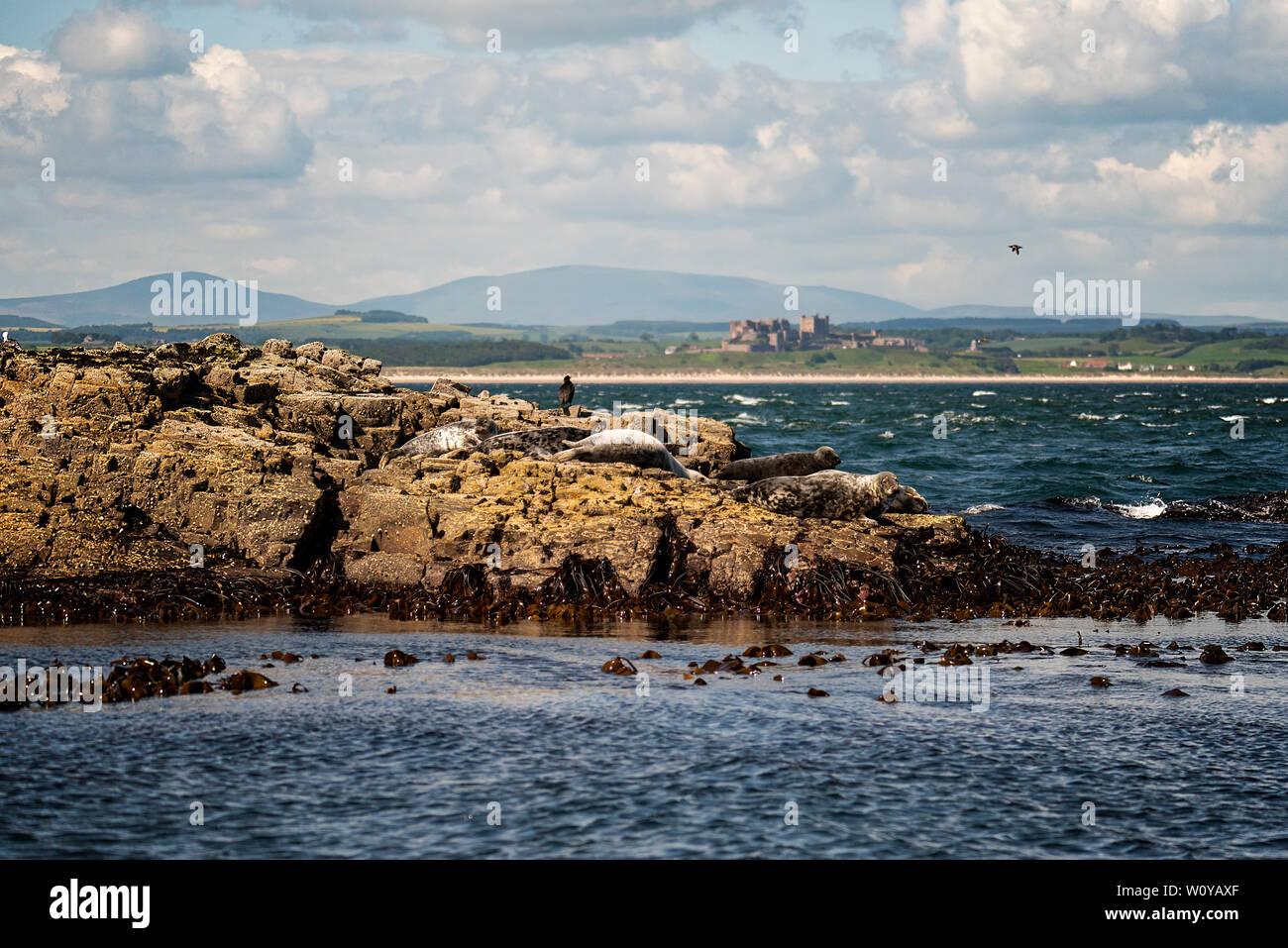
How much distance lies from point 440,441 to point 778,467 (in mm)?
6948

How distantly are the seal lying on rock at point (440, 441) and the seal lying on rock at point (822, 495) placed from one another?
5144 mm

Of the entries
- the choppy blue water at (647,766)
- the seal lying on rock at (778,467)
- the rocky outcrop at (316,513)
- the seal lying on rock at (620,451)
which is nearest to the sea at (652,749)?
the choppy blue water at (647,766)

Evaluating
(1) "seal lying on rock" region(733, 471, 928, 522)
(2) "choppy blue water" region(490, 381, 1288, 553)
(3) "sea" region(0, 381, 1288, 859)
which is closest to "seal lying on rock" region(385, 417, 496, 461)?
(1) "seal lying on rock" region(733, 471, 928, 522)

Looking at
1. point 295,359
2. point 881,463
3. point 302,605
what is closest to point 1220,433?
point 881,463

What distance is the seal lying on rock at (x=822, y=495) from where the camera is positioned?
20.4 meters

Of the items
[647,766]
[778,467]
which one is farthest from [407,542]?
[647,766]

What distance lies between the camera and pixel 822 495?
20609mm

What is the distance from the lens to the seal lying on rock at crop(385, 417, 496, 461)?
21156 millimetres

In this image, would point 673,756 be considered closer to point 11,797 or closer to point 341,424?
point 11,797

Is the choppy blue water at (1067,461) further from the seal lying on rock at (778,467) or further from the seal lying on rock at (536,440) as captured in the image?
the seal lying on rock at (536,440)

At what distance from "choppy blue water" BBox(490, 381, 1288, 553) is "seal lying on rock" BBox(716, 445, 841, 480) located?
5.27 meters

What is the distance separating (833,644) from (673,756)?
17.4ft

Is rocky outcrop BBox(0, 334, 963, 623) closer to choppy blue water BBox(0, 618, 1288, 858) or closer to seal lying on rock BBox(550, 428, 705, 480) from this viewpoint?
seal lying on rock BBox(550, 428, 705, 480)
